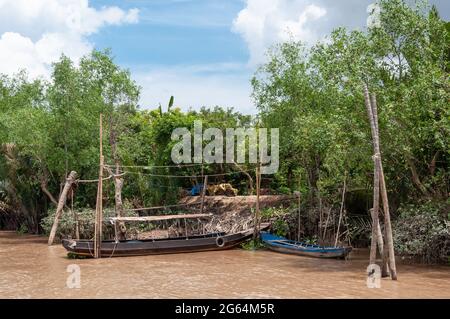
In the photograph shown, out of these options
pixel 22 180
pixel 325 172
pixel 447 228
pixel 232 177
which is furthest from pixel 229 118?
pixel 447 228

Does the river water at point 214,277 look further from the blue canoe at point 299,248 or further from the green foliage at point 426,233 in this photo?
the green foliage at point 426,233

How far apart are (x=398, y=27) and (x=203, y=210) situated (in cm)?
1063

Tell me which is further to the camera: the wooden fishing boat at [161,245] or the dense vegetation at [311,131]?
the wooden fishing boat at [161,245]

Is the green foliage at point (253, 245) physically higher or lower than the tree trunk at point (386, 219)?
lower

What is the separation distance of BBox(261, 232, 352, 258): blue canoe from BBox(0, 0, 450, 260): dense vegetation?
1145 mm

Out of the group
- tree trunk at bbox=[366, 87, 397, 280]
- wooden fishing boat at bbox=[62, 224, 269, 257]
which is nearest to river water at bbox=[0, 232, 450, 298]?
wooden fishing boat at bbox=[62, 224, 269, 257]

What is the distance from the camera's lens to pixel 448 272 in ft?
42.6

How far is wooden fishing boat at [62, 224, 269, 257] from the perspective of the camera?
16.2m

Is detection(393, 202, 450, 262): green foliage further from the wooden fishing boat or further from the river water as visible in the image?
the wooden fishing boat

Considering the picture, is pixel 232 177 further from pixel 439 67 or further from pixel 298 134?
pixel 439 67

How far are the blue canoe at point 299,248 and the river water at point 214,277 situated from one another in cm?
20

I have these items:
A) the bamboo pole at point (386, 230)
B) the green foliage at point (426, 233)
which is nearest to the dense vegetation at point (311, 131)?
the green foliage at point (426, 233)

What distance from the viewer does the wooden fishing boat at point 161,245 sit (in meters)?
16.2

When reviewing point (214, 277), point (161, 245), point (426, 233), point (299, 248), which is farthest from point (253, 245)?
point (426, 233)
